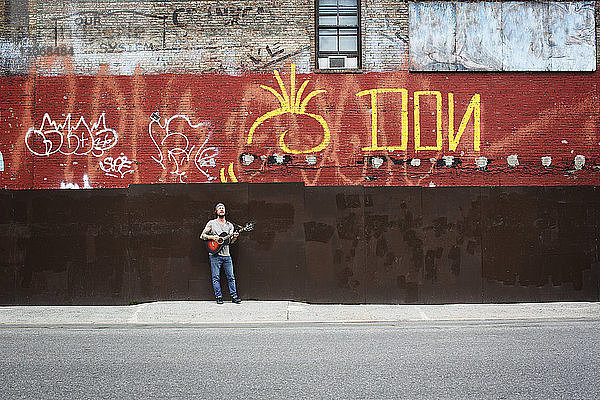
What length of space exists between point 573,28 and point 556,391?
10.4m

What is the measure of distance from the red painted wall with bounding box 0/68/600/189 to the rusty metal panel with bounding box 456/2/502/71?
0.84 feet

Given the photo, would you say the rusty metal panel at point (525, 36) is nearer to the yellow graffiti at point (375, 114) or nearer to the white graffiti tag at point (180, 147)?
the yellow graffiti at point (375, 114)

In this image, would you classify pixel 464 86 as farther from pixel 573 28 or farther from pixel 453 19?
pixel 573 28

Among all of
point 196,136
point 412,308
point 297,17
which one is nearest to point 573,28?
point 297,17

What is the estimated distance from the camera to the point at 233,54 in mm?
14602

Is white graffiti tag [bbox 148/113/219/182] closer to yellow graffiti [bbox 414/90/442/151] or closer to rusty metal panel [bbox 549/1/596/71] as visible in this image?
yellow graffiti [bbox 414/90/442/151]

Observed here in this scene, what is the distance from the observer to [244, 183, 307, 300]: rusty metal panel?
44.0 ft

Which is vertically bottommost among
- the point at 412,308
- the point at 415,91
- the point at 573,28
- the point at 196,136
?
the point at 412,308

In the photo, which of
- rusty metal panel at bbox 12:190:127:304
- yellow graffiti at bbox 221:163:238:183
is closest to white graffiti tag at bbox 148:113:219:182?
yellow graffiti at bbox 221:163:238:183

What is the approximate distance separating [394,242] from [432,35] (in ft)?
15.2

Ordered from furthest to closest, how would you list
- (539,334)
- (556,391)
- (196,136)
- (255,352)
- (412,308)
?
(196,136), (412,308), (539,334), (255,352), (556,391)

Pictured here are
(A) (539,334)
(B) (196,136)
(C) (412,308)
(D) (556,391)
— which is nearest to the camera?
(D) (556,391)

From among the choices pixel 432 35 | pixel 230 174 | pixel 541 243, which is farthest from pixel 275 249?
pixel 432 35

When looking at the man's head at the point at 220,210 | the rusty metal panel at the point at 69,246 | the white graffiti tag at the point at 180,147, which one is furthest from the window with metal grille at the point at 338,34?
the rusty metal panel at the point at 69,246
